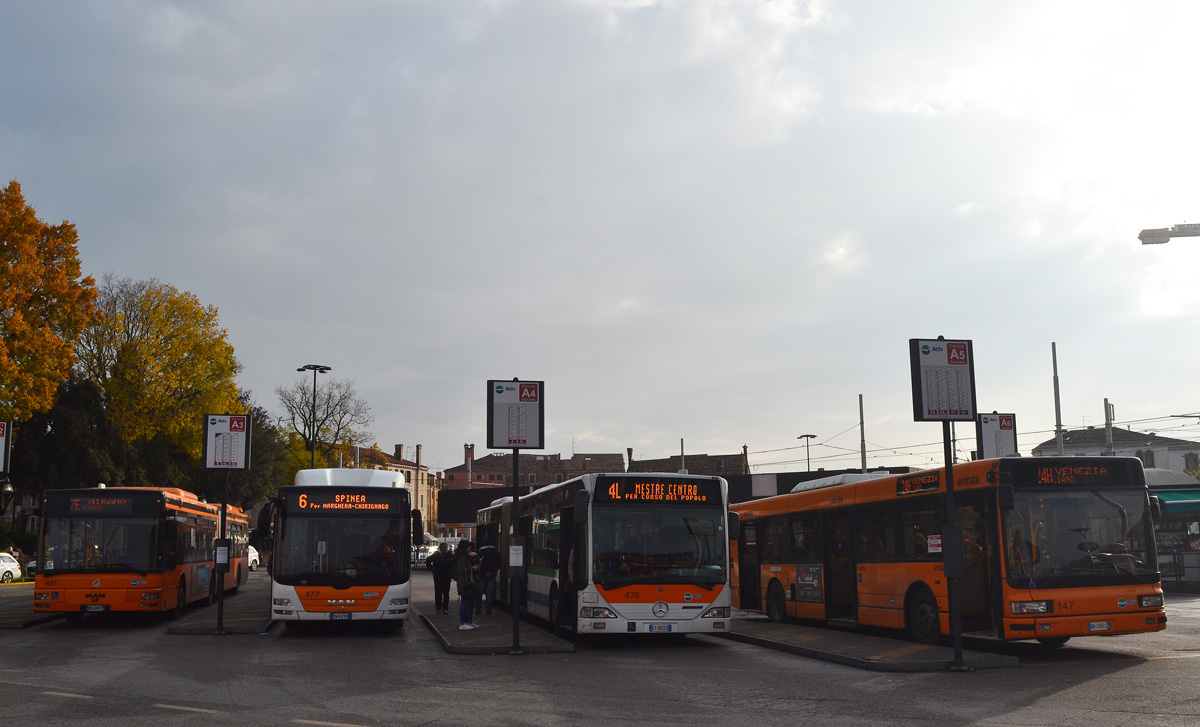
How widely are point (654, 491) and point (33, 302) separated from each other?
→ 2607cm

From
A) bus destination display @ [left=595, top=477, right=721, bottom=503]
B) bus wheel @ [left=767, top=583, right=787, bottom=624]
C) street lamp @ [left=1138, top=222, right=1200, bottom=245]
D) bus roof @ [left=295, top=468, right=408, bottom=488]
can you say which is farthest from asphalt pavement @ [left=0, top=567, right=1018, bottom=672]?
street lamp @ [left=1138, top=222, right=1200, bottom=245]

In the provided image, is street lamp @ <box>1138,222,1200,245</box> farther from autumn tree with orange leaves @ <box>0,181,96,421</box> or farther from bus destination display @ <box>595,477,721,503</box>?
autumn tree with orange leaves @ <box>0,181,96,421</box>

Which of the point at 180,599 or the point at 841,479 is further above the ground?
the point at 841,479

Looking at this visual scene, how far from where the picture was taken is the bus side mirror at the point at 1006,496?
13625 millimetres

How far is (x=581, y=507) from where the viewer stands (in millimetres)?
15867

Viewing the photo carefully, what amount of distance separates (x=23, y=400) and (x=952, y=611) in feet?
100

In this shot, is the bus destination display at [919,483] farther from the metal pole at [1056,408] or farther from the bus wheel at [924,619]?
the metal pole at [1056,408]

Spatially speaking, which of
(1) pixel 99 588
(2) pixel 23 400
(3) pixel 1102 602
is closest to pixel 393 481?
(1) pixel 99 588

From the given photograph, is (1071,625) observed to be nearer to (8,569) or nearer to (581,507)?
(581,507)

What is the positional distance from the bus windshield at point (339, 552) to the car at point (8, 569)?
1199 inches

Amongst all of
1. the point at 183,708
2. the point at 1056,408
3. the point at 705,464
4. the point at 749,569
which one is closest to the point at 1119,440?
the point at 705,464

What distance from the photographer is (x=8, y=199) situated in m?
32.9

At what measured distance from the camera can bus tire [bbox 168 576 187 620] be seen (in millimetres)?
23344

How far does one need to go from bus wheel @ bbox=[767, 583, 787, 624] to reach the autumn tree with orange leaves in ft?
77.6
